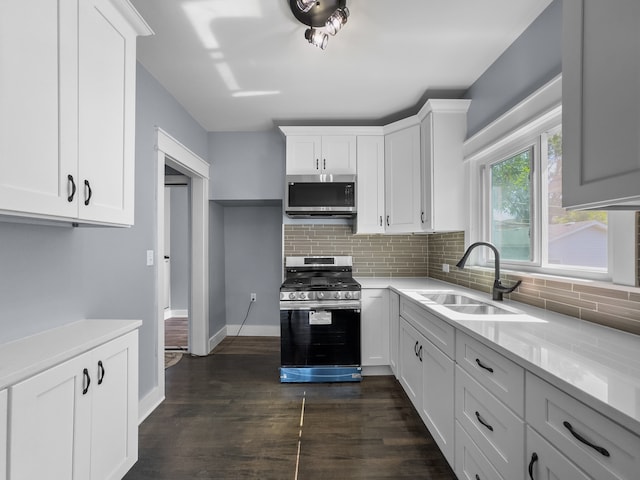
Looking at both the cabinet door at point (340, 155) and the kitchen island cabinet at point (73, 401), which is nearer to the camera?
the kitchen island cabinet at point (73, 401)

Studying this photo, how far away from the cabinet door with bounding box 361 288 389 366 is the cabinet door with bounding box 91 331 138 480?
1.88 metres

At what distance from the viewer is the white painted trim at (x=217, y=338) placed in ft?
11.7

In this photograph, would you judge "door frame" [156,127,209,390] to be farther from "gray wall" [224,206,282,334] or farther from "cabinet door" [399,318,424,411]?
"cabinet door" [399,318,424,411]

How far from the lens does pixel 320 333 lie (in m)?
2.77

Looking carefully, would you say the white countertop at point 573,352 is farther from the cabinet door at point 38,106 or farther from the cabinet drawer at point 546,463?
the cabinet door at point 38,106

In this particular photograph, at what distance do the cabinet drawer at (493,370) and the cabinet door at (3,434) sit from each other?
1587 millimetres

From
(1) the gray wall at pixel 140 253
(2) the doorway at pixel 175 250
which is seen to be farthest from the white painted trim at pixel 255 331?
(1) the gray wall at pixel 140 253

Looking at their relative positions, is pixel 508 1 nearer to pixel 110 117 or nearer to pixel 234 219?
pixel 110 117

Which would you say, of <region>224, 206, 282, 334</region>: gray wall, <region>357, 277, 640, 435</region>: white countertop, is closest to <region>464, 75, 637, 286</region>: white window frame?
<region>357, 277, 640, 435</region>: white countertop

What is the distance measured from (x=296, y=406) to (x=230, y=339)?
6.16ft

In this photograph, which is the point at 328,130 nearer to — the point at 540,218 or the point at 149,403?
the point at 540,218

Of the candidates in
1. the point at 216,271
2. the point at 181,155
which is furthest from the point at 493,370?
the point at 216,271

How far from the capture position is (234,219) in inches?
163

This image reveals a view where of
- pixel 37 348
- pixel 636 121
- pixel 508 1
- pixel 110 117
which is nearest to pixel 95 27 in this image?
pixel 110 117
